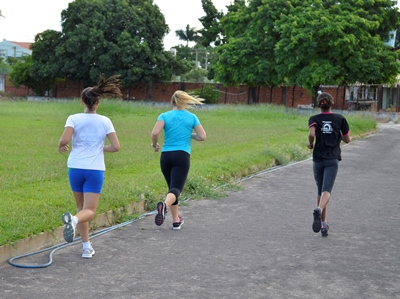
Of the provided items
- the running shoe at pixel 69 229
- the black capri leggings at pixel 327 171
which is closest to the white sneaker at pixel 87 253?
the running shoe at pixel 69 229

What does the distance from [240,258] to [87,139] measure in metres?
2.13

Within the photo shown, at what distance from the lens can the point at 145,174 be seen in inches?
537

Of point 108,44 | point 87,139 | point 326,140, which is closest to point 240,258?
point 87,139

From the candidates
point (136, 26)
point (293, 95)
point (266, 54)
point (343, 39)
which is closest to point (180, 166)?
point (343, 39)

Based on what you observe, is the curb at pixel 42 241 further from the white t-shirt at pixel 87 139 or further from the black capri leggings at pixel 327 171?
the black capri leggings at pixel 327 171

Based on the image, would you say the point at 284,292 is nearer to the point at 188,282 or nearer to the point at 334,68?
the point at 188,282

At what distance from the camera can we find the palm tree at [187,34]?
10899 centimetres

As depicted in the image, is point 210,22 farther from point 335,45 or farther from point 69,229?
point 69,229

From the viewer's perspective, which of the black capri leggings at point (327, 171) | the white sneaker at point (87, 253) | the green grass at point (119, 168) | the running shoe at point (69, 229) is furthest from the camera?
the black capri leggings at point (327, 171)

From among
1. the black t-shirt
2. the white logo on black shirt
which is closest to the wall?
the black t-shirt

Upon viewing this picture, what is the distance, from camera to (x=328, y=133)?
9.25 meters

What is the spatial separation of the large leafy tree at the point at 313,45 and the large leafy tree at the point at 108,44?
10.7m

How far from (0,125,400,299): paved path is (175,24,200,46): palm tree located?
98.3 meters

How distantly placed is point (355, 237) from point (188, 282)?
10.6 feet
